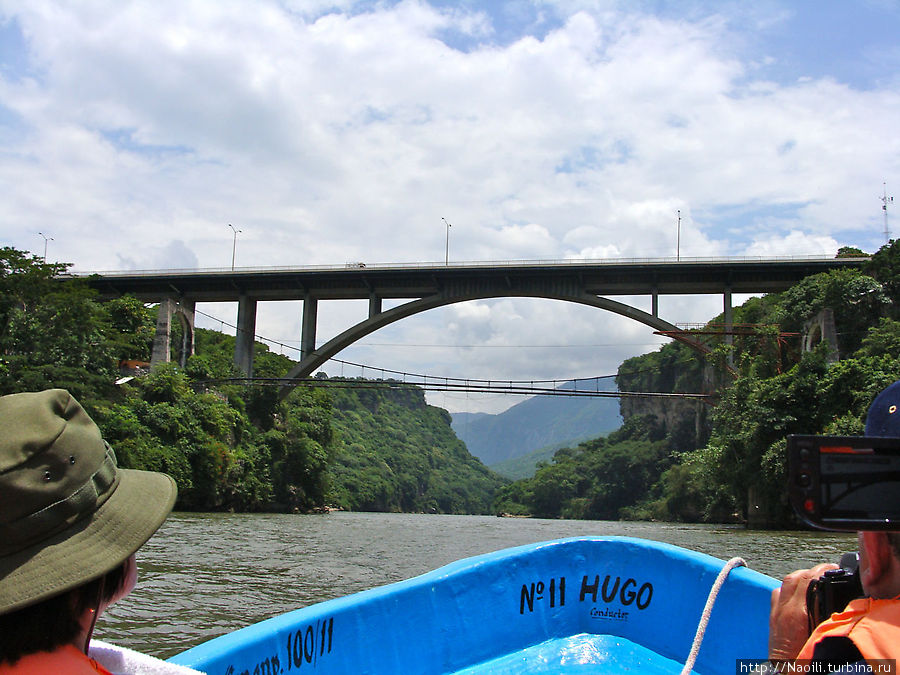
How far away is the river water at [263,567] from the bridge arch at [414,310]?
37.1ft

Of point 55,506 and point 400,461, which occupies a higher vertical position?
point 55,506


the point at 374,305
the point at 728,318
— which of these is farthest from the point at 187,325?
the point at 728,318

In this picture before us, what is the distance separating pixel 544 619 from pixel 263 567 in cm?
748

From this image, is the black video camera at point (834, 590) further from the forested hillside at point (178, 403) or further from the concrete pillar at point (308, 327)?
the concrete pillar at point (308, 327)

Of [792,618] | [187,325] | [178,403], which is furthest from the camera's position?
[187,325]

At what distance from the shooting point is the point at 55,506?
851 millimetres

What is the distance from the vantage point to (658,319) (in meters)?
27.5

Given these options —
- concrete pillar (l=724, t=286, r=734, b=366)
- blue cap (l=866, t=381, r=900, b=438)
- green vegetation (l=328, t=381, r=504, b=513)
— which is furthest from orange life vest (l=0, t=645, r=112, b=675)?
green vegetation (l=328, t=381, r=504, b=513)

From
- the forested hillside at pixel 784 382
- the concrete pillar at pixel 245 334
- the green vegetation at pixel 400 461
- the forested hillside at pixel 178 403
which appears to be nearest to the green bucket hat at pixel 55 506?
the forested hillside at pixel 784 382

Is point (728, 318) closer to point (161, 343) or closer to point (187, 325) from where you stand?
point (161, 343)

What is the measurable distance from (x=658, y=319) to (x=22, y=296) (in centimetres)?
2153

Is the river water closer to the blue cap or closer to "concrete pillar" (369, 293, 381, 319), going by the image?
the blue cap

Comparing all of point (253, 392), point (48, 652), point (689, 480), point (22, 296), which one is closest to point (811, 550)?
point (48, 652)

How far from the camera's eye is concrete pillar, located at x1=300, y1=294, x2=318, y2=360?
1214 inches
